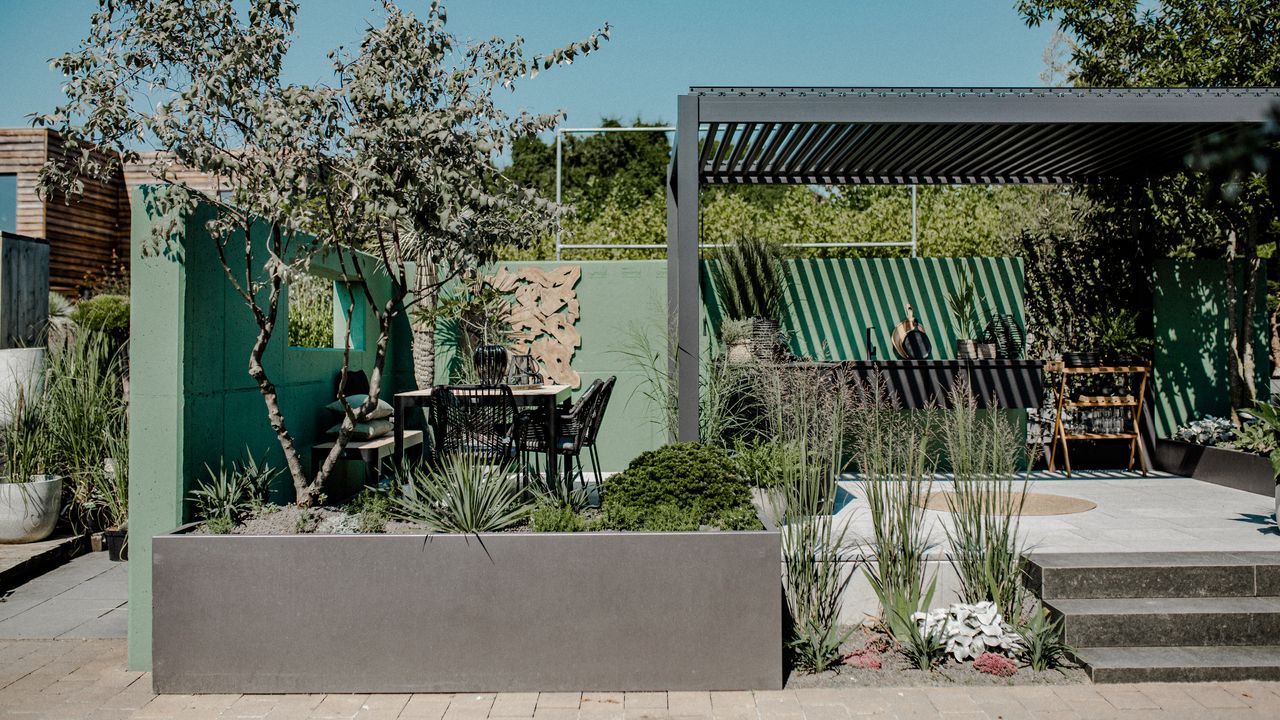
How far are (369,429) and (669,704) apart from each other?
323cm

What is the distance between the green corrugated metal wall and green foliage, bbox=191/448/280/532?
4.76m

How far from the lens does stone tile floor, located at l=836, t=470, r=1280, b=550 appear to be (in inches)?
171

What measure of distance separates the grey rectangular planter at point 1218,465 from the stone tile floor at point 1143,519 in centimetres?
9

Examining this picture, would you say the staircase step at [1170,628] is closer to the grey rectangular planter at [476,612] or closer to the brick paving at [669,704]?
the brick paving at [669,704]

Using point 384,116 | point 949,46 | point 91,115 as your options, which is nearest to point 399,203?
point 384,116

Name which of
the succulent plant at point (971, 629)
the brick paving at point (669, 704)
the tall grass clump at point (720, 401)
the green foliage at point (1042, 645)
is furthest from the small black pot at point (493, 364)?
the green foliage at point (1042, 645)

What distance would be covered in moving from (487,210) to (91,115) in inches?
64.1

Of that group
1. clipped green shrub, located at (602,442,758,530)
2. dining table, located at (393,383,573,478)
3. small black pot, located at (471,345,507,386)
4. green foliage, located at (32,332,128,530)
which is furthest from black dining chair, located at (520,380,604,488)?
green foliage, located at (32,332,128,530)

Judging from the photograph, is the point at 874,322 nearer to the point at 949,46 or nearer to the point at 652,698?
the point at 652,698

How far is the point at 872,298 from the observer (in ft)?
25.3

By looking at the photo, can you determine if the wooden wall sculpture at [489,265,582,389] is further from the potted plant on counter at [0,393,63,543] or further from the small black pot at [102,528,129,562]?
the potted plant on counter at [0,393,63,543]

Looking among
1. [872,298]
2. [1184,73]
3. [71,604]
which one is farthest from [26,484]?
[1184,73]

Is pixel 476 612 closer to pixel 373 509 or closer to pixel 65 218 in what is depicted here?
pixel 373 509

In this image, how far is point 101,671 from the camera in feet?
11.9
